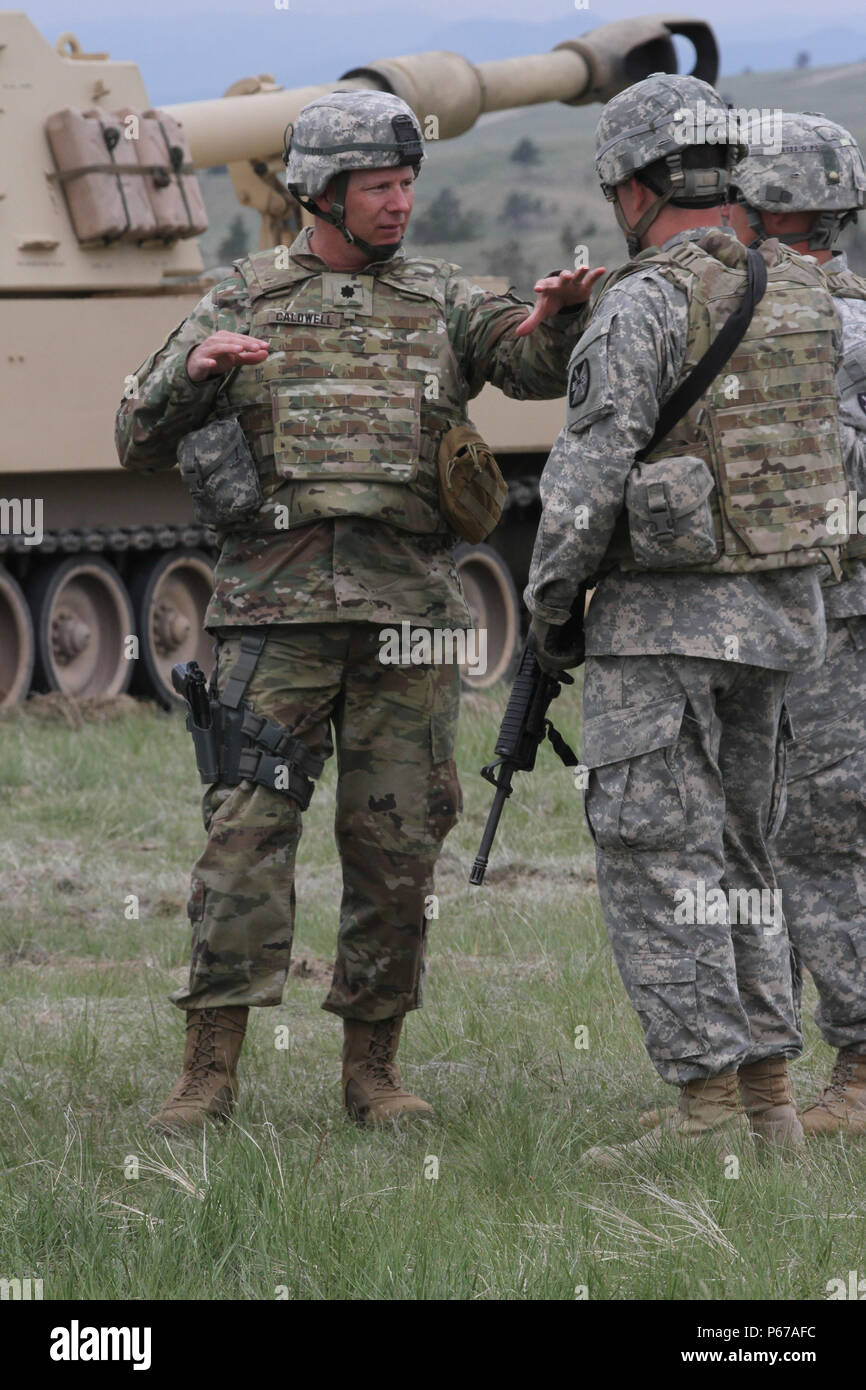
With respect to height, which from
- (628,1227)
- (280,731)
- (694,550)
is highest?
(694,550)

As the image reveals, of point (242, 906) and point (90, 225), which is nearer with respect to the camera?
point (242, 906)

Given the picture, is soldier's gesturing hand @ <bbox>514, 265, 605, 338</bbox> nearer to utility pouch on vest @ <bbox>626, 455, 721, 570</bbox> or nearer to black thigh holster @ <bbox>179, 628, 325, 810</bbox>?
utility pouch on vest @ <bbox>626, 455, 721, 570</bbox>

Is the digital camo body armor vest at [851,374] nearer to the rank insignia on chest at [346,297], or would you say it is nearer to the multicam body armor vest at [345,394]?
the multicam body armor vest at [345,394]

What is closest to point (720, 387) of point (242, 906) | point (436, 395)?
point (436, 395)

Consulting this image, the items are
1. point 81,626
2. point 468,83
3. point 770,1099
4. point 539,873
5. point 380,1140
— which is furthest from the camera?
point 468,83

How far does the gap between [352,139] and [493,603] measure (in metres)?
8.84

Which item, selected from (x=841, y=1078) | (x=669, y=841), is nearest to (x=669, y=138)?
(x=669, y=841)

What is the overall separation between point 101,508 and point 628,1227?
27.6ft

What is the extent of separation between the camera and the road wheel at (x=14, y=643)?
10734 millimetres

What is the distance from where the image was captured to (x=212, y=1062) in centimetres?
453

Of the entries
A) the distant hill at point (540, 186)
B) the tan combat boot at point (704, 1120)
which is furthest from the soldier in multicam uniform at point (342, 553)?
the distant hill at point (540, 186)

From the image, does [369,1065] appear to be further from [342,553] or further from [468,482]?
[468,482]

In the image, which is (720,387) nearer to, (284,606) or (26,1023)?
(284,606)

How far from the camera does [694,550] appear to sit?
3811 mm
